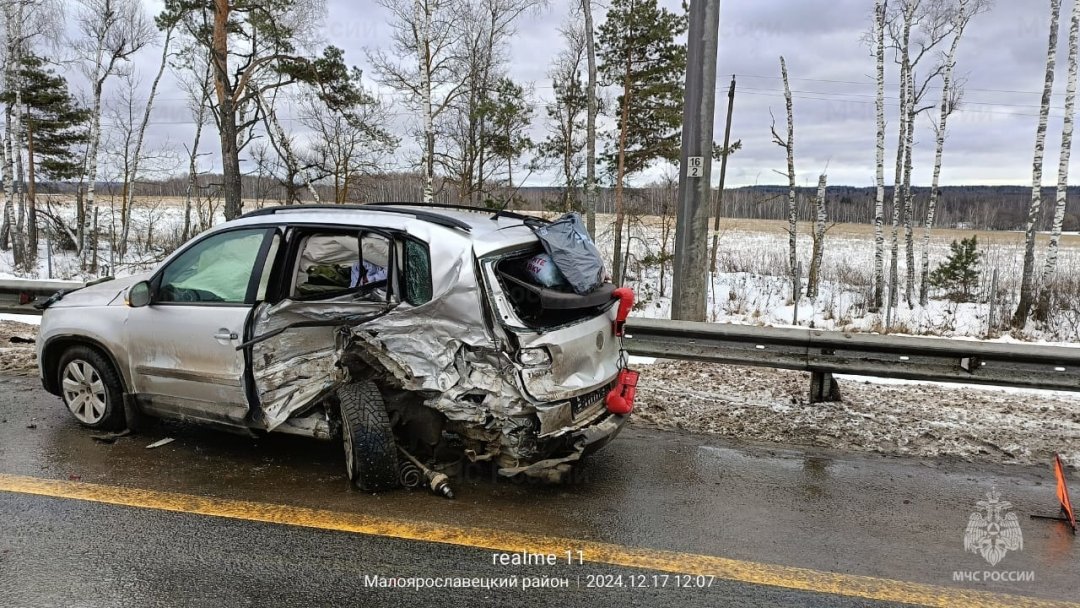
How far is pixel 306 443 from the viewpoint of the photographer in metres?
4.69

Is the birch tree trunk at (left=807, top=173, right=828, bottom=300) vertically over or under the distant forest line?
under

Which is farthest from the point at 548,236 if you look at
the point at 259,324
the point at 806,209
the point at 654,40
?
the point at 806,209

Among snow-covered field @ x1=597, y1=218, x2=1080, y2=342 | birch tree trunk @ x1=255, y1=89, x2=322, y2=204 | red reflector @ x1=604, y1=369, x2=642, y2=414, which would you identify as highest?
birch tree trunk @ x1=255, y1=89, x2=322, y2=204

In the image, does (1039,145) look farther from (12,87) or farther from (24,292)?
(12,87)

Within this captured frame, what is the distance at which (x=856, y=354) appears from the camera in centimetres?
556

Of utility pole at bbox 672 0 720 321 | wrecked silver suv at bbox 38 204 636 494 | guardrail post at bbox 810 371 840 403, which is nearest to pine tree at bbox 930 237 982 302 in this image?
utility pole at bbox 672 0 720 321

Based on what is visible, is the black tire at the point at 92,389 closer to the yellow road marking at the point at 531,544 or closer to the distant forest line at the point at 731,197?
the yellow road marking at the point at 531,544

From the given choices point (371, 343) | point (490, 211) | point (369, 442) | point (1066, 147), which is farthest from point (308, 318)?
point (1066, 147)

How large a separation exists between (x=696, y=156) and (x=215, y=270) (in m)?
4.64

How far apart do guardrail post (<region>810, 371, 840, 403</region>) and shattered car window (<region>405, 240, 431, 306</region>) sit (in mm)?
3757

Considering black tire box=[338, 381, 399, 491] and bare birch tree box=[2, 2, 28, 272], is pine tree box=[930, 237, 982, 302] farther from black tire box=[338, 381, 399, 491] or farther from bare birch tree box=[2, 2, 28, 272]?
bare birch tree box=[2, 2, 28, 272]

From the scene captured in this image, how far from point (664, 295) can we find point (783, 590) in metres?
22.5

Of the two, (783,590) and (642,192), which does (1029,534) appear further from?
(642,192)

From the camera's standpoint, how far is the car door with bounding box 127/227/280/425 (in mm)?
4164
